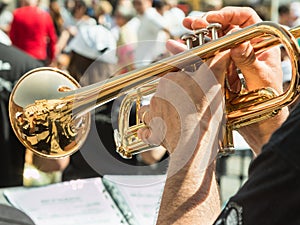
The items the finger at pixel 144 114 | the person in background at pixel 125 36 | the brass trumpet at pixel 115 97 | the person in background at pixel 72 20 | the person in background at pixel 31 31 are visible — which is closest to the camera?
the brass trumpet at pixel 115 97

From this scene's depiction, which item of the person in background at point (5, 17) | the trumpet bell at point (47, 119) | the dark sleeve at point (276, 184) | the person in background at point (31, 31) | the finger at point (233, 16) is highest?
the dark sleeve at point (276, 184)

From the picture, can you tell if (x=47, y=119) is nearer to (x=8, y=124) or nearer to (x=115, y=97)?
(x=115, y=97)

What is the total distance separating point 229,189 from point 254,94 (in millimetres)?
3257

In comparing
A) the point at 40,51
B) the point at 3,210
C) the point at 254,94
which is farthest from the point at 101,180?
the point at 40,51

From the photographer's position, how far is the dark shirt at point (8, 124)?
11.3 feet

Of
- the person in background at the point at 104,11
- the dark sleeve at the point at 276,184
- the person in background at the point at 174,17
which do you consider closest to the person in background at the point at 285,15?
the person in background at the point at 174,17

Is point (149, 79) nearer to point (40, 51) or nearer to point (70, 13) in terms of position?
point (40, 51)

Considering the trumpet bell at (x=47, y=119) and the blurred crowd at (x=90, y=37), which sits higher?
the trumpet bell at (x=47, y=119)

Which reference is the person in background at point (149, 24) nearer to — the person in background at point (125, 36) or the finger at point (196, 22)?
the person in background at point (125, 36)

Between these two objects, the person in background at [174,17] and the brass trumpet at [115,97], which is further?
the person in background at [174,17]

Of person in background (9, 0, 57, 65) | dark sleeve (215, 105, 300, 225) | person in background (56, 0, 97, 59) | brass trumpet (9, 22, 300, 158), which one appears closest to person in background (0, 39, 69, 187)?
brass trumpet (9, 22, 300, 158)

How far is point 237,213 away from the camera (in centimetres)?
110

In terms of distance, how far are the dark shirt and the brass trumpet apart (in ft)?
3.93

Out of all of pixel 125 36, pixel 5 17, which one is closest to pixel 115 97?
pixel 125 36
